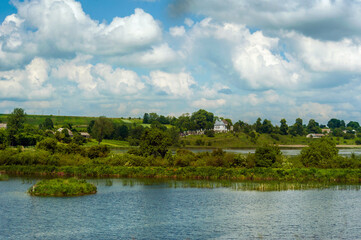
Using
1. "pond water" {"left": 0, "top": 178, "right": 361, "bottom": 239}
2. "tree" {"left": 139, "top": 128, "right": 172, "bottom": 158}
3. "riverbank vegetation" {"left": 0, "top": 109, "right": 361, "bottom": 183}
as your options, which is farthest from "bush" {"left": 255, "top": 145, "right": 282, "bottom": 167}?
"tree" {"left": 139, "top": 128, "right": 172, "bottom": 158}

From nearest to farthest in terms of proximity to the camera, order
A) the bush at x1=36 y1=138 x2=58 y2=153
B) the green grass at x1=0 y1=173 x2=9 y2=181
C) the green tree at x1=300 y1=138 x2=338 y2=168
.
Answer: the green grass at x1=0 y1=173 x2=9 y2=181 < the green tree at x1=300 y1=138 x2=338 y2=168 < the bush at x1=36 y1=138 x2=58 y2=153

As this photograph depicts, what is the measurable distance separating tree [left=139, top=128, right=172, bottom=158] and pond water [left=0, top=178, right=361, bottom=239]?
29007 mm

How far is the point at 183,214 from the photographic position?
46906mm

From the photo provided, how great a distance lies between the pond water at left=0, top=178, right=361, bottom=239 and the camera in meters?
38.4

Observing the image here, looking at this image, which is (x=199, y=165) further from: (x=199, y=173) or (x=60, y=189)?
(x=60, y=189)

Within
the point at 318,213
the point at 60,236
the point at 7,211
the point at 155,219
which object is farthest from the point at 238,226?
the point at 7,211

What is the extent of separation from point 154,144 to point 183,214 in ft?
161

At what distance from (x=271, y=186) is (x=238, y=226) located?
2750 cm

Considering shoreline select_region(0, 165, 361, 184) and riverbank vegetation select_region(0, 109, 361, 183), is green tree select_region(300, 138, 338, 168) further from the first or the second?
shoreline select_region(0, 165, 361, 184)

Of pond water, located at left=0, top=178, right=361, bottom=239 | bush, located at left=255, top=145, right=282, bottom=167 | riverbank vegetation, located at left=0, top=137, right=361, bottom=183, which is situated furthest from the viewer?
bush, located at left=255, top=145, right=282, bottom=167

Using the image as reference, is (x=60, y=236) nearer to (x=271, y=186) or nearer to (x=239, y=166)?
(x=271, y=186)

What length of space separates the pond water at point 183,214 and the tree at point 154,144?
29007 millimetres

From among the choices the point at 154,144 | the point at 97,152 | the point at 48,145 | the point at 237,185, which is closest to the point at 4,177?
the point at 48,145

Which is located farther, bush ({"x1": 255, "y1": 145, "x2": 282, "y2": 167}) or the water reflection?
bush ({"x1": 255, "y1": 145, "x2": 282, "y2": 167})
